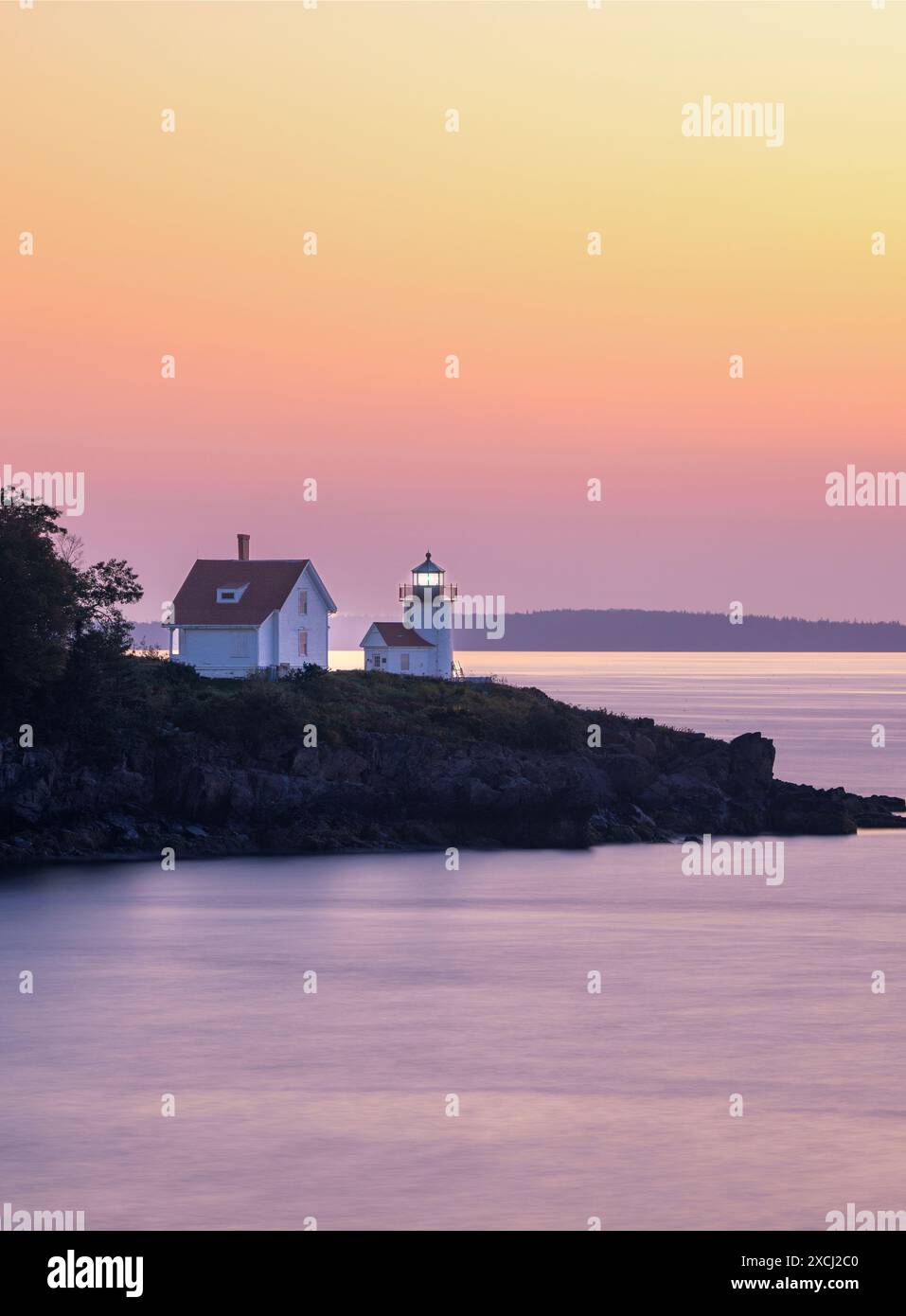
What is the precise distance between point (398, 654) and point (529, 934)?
43.9 m

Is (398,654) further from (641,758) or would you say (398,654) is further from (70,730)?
(70,730)

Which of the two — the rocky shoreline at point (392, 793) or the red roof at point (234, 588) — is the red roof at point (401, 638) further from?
the rocky shoreline at point (392, 793)

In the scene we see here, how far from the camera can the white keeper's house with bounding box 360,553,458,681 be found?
86.0 m

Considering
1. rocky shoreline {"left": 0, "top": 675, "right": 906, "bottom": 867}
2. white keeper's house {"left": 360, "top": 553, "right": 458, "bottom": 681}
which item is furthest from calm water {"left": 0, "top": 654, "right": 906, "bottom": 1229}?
white keeper's house {"left": 360, "top": 553, "right": 458, "bottom": 681}

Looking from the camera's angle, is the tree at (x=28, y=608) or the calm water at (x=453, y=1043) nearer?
the calm water at (x=453, y=1043)

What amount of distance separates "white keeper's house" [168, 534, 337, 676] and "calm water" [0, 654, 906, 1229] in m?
19.5

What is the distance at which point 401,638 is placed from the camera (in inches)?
3406

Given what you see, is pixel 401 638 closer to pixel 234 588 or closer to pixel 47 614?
pixel 234 588

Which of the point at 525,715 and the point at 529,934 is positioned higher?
the point at 525,715

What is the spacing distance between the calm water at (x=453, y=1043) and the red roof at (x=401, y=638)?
3173cm

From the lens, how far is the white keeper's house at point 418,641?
3386 inches

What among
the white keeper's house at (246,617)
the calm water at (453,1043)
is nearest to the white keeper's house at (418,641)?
the white keeper's house at (246,617)
